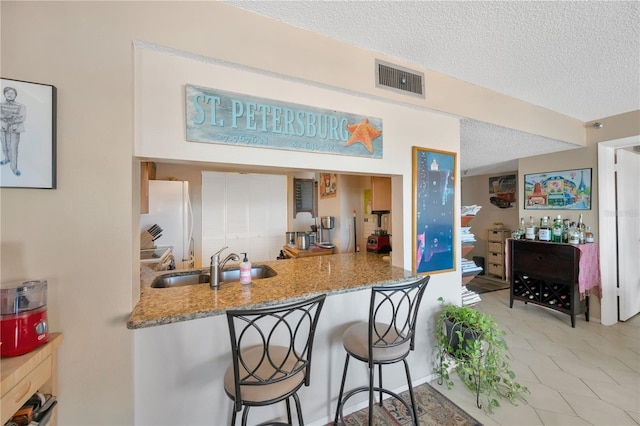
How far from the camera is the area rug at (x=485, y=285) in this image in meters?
4.34

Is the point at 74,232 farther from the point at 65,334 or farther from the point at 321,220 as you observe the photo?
the point at 321,220

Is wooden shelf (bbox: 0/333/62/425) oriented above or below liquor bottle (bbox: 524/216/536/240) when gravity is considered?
below

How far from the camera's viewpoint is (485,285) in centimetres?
459

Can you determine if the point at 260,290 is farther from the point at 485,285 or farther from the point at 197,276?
the point at 485,285

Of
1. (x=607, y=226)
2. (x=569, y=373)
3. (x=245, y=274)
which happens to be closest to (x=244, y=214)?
(x=245, y=274)

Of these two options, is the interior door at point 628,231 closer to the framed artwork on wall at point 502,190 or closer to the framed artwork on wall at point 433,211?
the framed artwork on wall at point 502,190

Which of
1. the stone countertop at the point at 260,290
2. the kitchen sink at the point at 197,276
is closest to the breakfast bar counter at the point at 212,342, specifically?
the stone countertop at the point at 260,290

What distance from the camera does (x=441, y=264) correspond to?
6.63ft

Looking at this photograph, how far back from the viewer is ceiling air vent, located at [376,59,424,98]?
1655 mm

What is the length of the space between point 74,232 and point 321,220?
3.00 m

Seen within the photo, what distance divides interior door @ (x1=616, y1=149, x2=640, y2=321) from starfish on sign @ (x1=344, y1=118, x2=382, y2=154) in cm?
354

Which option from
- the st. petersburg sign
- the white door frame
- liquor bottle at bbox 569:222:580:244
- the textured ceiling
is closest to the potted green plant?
the st. petersburg sign

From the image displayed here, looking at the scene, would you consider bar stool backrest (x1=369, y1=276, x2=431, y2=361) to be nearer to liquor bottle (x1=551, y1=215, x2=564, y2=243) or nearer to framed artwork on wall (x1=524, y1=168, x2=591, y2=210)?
liquor bottle (x1=551, y1=215, x2=564, y2=243)

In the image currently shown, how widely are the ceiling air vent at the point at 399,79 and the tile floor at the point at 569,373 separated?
232cm
